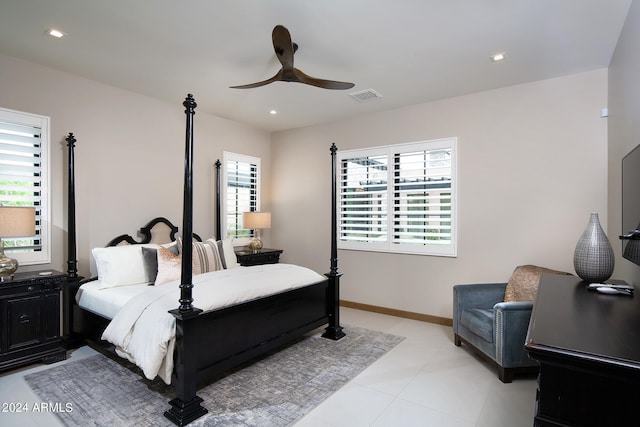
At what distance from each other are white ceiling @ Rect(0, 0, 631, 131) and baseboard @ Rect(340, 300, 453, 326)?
2870 mm

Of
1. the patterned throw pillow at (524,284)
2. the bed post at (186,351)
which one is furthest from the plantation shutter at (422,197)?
the bed post at (186,351)

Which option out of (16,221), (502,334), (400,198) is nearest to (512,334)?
(502,334)

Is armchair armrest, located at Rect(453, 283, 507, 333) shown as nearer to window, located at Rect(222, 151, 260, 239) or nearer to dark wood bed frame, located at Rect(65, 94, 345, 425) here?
dark wood bed frame, located at Rect(65, 94, 345, 425)

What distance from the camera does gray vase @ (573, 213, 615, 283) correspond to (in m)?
2.28

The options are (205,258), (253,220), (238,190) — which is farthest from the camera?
(238,190)

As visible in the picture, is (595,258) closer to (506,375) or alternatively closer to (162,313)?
(506,375)

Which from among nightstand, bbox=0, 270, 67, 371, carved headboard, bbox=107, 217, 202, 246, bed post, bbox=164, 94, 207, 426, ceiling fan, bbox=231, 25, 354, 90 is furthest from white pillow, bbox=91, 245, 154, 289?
ceiling fan, bbox=231, 25, 354, 90

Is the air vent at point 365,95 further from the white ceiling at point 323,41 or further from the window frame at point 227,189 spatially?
the window frame at point 227,189

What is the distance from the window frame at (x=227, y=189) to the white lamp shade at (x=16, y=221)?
2403 mm

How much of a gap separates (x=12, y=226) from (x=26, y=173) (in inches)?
29.9

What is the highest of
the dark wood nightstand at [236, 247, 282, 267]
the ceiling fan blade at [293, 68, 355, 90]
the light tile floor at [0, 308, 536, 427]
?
the ceiling fan blade at [293, 68, 355, 90]

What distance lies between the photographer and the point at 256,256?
5.15 metres

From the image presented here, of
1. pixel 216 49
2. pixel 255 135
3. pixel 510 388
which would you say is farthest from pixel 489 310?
pixel 255 135

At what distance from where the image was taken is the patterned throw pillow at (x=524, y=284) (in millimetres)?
3213
